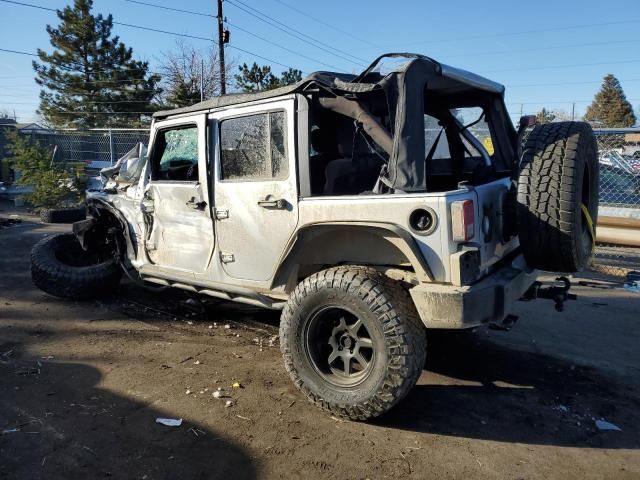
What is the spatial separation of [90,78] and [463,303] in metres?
33.6

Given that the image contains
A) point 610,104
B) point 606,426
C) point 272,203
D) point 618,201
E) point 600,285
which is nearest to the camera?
point 606,426

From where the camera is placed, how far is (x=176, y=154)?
458 centimetres

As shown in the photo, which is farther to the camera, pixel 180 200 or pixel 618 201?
pixel 618 201

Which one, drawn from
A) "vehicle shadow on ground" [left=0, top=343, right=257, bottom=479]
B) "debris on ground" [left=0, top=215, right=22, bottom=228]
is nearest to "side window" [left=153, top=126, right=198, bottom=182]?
"vehicle shadow on ground" [left=0, top=343, right=257, bottom=479]

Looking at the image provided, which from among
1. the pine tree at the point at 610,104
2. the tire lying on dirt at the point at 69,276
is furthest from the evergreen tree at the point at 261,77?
the pine tree at the point at 610,104

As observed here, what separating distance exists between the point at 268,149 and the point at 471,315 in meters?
1.89

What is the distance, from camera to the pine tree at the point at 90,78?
99.5 feet

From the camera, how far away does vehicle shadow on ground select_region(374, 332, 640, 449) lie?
3.07 meters

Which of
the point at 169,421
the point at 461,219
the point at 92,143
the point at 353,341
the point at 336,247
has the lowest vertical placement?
the point at 169,421

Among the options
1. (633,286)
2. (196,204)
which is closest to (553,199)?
(196,204)

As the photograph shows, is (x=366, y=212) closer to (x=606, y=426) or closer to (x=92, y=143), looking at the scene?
(x=606, y=426)

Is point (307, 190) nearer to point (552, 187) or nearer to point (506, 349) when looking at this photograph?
point (552, 187)

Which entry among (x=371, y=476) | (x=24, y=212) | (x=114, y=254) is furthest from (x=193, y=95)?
(x=371, y=476)

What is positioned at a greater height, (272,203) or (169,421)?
(272,203)
